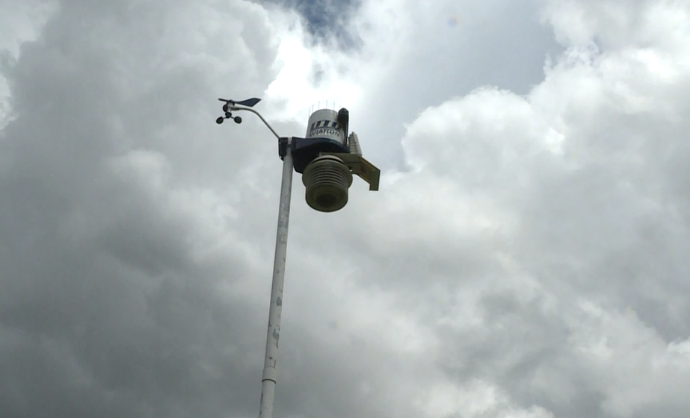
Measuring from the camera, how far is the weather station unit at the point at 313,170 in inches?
846

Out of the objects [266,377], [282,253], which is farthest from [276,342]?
[282,253]

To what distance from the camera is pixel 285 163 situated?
83.9 ft

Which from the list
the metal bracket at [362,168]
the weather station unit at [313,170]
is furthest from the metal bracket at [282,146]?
the metal bracket at [362,168]

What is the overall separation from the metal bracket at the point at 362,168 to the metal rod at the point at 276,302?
1.98 meters

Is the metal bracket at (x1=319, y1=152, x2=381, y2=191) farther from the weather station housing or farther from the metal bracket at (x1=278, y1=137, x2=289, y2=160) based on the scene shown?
the metal bracket at (x1=278, y1=137, x2=289, y2=160)

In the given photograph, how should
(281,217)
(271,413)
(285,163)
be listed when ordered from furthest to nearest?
(285,163), (281,217), (271,413)

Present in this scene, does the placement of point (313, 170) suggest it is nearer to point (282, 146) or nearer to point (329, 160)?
point (329, 160)

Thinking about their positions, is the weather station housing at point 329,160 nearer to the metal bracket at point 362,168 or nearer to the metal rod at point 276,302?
the metal bracket at point 362,168

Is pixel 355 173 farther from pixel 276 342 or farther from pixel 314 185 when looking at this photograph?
pixel 276 342

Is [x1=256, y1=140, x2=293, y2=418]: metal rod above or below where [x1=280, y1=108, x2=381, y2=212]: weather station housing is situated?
below

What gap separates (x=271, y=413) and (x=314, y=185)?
786 cm

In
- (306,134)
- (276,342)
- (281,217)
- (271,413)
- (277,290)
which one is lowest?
(271,413)

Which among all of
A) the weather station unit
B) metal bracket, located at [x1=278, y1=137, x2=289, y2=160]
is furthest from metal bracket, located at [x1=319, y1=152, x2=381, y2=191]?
metal bracket, located at [x1=278, y1=137, x2=289, y2=160]

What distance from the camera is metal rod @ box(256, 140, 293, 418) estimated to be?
20.3 metres
